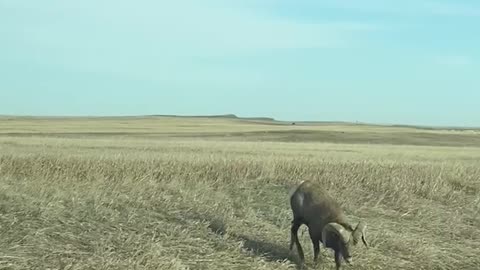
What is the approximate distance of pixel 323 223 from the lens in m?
11.7

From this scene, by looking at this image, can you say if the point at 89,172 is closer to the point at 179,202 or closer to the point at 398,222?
the point at 179,202

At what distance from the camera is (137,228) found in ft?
40.2

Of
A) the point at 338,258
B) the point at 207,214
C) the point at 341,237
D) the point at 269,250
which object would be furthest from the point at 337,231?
the point at 207,214

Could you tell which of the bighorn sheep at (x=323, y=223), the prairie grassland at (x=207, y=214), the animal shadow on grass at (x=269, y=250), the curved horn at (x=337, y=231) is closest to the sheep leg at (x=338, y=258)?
the bighorn sheep at (x=323, y=223)

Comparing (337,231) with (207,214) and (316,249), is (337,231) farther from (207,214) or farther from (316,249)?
(207,214)

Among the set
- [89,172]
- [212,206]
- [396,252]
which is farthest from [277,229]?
[89,172]

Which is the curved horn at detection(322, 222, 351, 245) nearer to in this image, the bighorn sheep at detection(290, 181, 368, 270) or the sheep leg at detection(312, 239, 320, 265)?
the bighorn sheep at detection(290, 181, 368, 270)

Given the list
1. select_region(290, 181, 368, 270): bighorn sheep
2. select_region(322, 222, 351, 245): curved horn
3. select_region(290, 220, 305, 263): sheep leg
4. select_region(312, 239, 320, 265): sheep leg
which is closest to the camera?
select_region(322, 222, 351, 245): curved horn

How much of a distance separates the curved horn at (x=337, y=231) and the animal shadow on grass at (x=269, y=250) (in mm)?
980

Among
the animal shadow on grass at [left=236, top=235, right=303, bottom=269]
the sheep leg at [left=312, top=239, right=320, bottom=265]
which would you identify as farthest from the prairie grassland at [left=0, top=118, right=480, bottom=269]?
the sheep leg at [left=312, top=239, right=320, bottom=265]

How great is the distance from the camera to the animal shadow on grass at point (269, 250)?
1206cm

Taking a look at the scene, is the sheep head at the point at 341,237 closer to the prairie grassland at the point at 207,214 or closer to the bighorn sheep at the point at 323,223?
the bighorn sheep at the point at 323,223

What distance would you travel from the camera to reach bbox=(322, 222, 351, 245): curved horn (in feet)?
36.0

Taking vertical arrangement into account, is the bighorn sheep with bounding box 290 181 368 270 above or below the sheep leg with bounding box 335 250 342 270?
above
